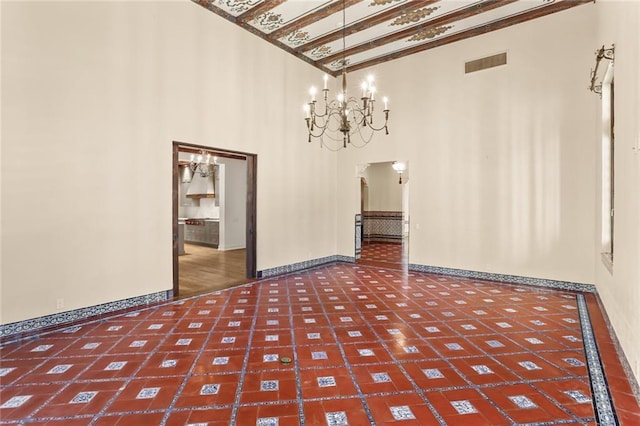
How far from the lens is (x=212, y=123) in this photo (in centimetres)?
493

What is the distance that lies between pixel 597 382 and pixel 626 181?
1.62 metres

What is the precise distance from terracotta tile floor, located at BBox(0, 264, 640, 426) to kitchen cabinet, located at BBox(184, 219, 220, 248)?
5806 millimetres

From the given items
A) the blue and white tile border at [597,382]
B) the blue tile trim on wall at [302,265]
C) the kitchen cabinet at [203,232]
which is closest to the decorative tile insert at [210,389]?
the blue and white tile border at [597,382]

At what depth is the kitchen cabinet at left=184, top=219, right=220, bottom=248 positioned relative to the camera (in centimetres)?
990

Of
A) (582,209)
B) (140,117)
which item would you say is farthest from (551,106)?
(140,117)

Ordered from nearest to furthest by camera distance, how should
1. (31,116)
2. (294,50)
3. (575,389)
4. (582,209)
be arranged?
(575,389) → (31,116) → (582,209) → (294,50)

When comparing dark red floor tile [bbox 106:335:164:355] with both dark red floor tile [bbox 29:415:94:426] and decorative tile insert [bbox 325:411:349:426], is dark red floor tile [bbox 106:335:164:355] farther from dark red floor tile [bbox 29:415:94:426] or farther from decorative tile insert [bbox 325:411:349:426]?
decorative tile insert [bbox 325:411:349:426]

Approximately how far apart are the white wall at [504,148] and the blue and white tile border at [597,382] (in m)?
1.93

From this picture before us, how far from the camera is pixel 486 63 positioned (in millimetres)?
5598

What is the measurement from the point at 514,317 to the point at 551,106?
133 inches

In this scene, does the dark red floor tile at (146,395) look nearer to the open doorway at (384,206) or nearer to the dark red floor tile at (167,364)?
the dark red floor tile at (167,364)

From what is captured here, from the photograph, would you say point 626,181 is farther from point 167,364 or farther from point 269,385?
point 167,364

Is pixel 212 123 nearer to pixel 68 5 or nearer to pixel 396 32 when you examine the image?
pixel 68 5

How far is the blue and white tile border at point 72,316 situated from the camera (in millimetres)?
3141
